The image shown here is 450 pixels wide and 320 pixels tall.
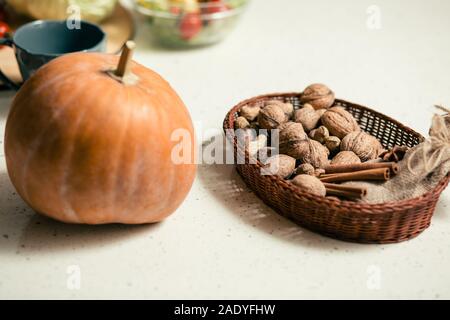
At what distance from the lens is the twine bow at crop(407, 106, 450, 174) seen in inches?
38.4

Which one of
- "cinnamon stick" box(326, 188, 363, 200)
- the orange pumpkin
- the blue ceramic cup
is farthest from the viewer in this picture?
the blue ceramic cup

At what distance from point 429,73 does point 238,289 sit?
3.63ft

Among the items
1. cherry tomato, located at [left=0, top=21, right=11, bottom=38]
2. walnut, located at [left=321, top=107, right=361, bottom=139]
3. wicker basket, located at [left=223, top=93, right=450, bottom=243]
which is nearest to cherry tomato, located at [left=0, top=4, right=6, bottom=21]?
cherry tomato, located at [left=0, top=21, right=11, bottom=38]

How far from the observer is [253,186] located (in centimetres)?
109

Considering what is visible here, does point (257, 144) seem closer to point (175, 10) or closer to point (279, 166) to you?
point (279, 166)

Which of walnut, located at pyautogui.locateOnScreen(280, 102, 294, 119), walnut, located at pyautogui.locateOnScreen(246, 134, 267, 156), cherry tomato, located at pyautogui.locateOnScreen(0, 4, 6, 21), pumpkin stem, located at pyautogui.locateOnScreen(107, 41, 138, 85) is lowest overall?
walnut, located at pyautogui.locateOnScreen(246, 134, 267, 156)

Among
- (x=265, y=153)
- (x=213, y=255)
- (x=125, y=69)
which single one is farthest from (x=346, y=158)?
(x=125, y=69)

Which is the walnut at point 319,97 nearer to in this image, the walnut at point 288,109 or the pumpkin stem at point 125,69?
the walnut at point 288,109

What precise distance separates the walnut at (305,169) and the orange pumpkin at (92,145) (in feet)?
0.76

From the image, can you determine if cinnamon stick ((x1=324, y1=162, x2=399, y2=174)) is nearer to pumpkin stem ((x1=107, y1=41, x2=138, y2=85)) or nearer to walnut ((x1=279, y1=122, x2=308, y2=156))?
walnut ((x1=279, y1=122, x2=308, y2=156))

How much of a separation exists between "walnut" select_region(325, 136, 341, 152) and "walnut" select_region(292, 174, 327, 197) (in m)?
0.16

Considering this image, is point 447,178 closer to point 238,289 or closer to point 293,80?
point 238,289

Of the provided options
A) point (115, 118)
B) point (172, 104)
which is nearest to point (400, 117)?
point (172, 104)
